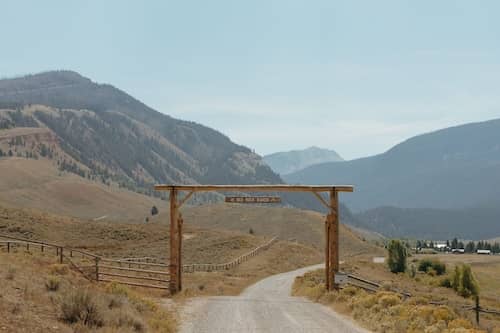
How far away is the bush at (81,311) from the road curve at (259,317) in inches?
145

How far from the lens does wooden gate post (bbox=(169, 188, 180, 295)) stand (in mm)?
29188

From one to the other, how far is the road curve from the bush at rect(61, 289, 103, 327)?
3681 mm

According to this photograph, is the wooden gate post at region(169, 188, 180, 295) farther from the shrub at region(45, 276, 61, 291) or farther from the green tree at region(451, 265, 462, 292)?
the green tree at region(451, 265, 462, 292)

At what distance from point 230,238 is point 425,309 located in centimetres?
6587

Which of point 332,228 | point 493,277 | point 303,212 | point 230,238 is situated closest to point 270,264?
point 230,238

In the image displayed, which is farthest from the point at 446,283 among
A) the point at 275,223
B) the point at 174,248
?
the point at 275,223

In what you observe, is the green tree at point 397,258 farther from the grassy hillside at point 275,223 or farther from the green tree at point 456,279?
the grassy hillside at point 275,223

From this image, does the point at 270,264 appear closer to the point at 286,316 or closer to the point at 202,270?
the point at 202,270

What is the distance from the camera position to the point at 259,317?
68.0 ft

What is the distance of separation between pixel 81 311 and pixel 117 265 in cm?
3416

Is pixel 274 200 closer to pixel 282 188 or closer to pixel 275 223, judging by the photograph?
pixel 282 188

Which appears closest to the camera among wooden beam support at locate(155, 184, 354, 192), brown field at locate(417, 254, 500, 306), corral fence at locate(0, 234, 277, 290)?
wooden beam support at locate(155, 184, 354, 192)

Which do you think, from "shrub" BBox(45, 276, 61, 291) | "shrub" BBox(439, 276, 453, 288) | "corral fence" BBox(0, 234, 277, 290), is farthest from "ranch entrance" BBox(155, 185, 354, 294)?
"shrub" BBox(439, 276, 453, 288)

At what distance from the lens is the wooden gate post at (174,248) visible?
2919 cm
